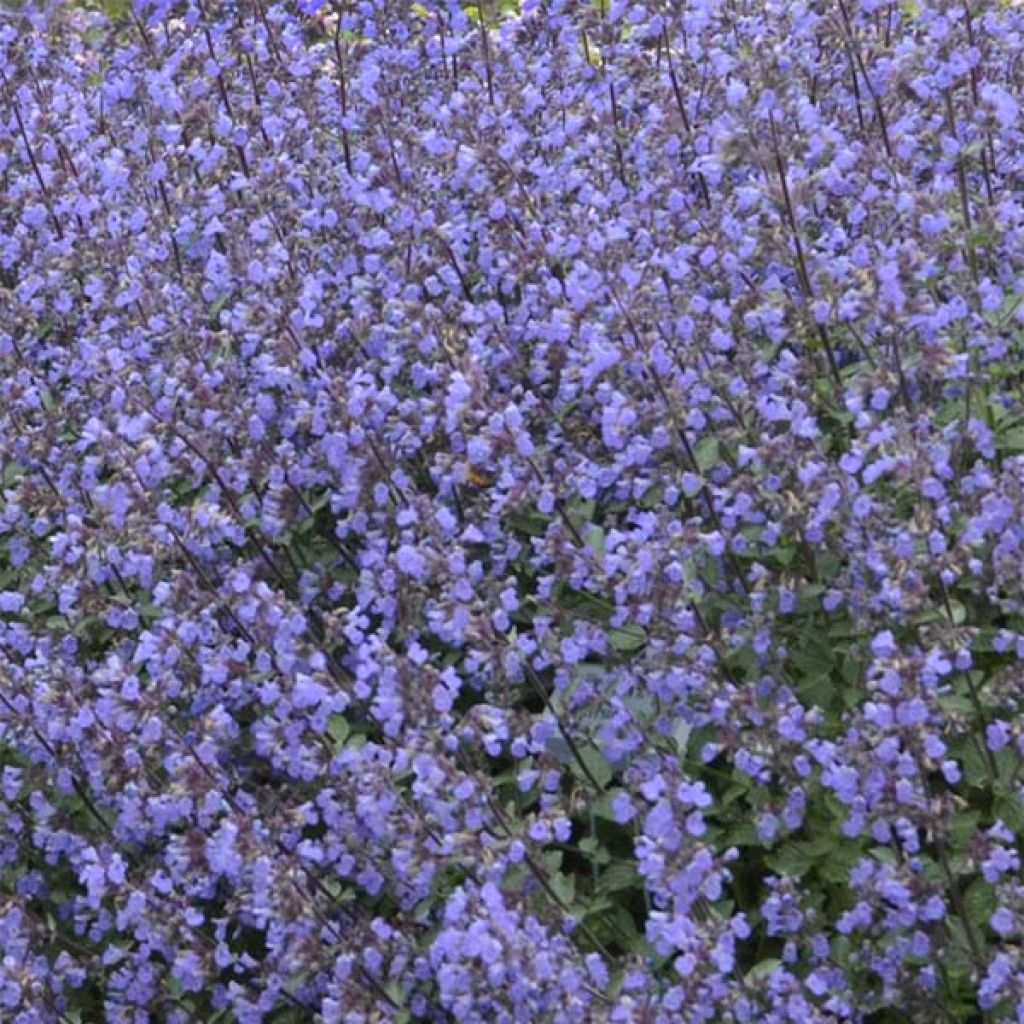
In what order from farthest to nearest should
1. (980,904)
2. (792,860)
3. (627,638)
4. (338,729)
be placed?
(338,729), (627,638), (792,860), (980,904)

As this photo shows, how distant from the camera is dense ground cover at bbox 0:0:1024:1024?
3.99m

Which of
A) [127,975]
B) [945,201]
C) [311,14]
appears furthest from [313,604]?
[311,14]

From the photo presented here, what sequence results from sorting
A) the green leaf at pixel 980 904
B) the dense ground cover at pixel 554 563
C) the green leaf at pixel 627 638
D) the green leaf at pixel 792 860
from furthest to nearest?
the green leaf at pixel 627 638, the green leaf at pixel 792 860, the green leaf at pixel 980 904, the dense ground cover at pixel 554 563

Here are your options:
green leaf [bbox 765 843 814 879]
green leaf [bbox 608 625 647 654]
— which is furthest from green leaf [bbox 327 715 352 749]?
green leaf [bbox 765 843 814 879]

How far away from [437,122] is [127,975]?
8.93ft

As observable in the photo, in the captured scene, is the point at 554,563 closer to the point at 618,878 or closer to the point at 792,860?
the point at 618,878

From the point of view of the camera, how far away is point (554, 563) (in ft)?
14.3

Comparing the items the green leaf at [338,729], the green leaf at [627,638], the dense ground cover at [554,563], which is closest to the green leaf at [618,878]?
the dense ground cover at [554,563]

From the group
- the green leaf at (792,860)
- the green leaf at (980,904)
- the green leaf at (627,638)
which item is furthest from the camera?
the green leaf at (627,638)

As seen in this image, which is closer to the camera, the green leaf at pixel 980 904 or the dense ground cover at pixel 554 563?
the dense ground cover at pixel 554 563

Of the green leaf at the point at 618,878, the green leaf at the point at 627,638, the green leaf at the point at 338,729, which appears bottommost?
the green leaf at the point at 618,878

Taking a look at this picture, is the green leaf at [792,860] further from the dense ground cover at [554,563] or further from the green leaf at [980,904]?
the green leaf at [980,904]

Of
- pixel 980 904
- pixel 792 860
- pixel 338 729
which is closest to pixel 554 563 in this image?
pixel 338 729

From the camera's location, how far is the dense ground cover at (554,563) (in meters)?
3.99
